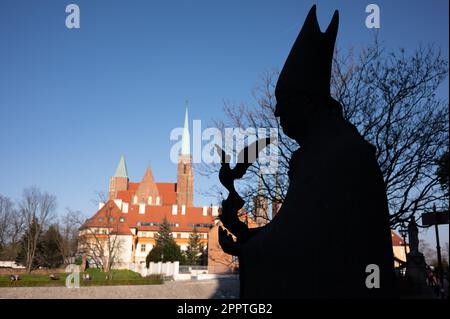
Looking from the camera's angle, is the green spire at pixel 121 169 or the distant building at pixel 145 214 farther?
the green spire at pixel 121 169

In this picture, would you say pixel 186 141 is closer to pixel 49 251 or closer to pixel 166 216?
pixel 166 216

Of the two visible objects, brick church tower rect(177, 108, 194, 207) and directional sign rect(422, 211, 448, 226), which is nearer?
directional sign rect(422, 211, 448, 226)

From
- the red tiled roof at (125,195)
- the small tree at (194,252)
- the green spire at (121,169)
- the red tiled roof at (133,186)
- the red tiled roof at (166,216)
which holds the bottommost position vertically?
the small tree at (194,252)

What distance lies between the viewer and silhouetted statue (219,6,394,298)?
2076 millimetres

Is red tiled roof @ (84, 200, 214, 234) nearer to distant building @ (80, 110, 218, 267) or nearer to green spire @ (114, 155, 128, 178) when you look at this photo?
distant building @ (80, 110, 218, 267)

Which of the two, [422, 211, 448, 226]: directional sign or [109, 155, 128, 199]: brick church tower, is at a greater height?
[109, 155, 128, 199]: brick church tower

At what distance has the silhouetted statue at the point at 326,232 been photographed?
2076mm

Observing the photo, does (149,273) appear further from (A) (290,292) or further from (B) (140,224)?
(A) (290,292)

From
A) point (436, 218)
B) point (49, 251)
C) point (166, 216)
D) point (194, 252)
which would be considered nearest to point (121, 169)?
point (166, 216)

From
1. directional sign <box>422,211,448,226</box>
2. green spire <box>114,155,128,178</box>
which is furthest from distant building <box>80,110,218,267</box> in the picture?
directional sign <box>422,211,448,226</box>

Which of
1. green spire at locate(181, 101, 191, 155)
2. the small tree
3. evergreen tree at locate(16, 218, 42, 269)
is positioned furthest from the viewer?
green spire at locate(181, 101, 191, 155)

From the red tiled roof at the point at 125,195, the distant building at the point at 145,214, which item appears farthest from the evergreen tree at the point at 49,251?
the red tiled roof at the point at 125,195

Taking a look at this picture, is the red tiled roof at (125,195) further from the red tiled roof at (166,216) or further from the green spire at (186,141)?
the green spire at (186,141)

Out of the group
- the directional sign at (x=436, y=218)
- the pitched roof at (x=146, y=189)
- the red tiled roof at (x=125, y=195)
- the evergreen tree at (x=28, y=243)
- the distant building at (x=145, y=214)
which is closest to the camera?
the directional sign at (x=436, y=218)
